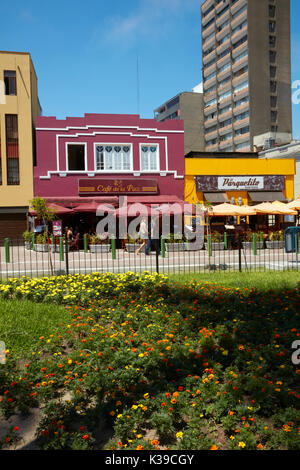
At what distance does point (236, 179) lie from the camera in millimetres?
27031

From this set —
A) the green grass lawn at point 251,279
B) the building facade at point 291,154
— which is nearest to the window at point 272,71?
the building facade at point 291,154

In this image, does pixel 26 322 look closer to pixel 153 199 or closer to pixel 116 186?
pixel 153 199

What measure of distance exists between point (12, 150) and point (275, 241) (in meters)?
19.8

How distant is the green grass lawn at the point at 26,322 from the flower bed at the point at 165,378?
0.20m

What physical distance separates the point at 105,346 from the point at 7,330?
1.81m

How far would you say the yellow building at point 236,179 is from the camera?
2677cm

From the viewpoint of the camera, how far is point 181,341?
5.32m

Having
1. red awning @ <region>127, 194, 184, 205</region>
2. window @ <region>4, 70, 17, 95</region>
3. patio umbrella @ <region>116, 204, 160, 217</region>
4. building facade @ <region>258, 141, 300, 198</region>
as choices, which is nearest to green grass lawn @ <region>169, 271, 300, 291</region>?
patio umbrella @ <region>116, 204, 160, 217</region>

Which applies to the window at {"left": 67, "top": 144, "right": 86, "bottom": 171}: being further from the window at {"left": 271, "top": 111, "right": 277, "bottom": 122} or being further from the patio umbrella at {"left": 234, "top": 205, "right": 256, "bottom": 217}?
the window at {"left": 271, "top": 111, "right": 277, "bottom": 122}

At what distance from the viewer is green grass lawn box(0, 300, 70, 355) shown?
5289 millimetres

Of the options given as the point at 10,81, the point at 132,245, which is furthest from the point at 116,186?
the point at 10,81

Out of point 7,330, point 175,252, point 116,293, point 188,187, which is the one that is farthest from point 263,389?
point 188,187

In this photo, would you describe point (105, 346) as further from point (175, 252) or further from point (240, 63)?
point (240, 63)

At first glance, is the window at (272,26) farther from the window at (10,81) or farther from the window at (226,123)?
the window at (10,81)
